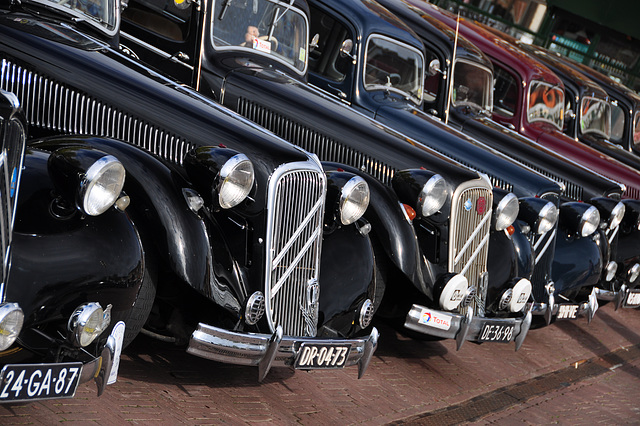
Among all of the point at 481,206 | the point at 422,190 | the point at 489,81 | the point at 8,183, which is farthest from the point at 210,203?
the point at 489,81

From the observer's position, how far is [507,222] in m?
6.34

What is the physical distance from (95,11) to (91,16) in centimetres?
6

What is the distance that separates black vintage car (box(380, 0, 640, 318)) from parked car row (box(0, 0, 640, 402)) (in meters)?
0.08

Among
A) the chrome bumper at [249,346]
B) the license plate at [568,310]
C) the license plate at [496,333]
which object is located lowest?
the license plate at [568,310]

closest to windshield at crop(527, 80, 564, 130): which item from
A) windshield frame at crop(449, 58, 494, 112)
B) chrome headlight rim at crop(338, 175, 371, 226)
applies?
windshield frame at crop(449, 58, 494, 112)

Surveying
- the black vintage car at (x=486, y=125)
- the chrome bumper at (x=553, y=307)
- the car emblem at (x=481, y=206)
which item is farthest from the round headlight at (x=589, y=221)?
the car emblem at (x=481, y=206)

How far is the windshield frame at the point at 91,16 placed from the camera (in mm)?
5207

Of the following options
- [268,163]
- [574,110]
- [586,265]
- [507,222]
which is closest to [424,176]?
[507,222]

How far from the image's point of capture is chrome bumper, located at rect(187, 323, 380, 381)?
401cm

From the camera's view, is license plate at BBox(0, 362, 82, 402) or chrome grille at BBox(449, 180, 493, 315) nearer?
license plate at BBox(0, 362, 82, 402)

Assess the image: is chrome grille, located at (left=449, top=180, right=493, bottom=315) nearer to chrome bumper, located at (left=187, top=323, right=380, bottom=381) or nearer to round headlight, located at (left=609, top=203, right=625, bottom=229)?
chrome bumper, located at (left=187, top=323, right=380, bottom=381)

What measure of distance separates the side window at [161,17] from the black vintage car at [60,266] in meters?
2.62

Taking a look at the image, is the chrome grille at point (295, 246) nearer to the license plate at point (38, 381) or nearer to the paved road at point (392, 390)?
the paved road at point (392, 390)

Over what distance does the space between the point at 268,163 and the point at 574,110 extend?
842cm
